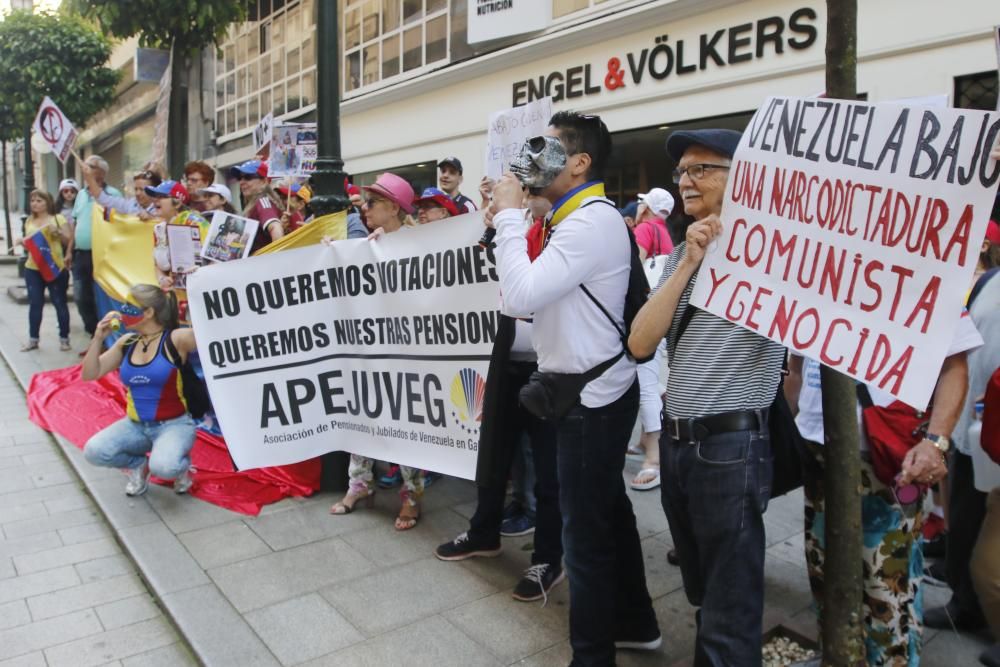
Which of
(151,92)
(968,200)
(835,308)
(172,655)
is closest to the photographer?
(968,200)

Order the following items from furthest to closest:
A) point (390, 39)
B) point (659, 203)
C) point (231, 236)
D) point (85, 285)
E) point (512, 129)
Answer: point (390, 39)
point (85, 285)
point (659, 203)
point (231, 236)
point (512, 129)

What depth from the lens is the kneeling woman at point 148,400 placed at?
4.62 m

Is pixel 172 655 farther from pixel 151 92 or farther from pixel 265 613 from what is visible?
pixel 151 92

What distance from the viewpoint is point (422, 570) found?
3.73 m

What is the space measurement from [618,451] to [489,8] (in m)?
11.1

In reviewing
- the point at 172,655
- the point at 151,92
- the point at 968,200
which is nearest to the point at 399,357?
the point at 172,655

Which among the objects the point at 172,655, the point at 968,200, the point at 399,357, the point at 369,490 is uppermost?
the point at 968,200

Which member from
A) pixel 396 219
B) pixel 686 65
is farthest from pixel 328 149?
pixel 686 65

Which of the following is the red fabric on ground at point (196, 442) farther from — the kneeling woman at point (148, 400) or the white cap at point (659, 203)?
the white cap at point (659, 203)

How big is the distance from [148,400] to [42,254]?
18.7ft

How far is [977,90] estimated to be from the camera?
287 inches

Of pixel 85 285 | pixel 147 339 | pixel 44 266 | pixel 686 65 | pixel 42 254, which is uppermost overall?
pixel 686 65

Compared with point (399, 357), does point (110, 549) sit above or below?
below

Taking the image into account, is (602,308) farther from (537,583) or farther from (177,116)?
(177,116)
